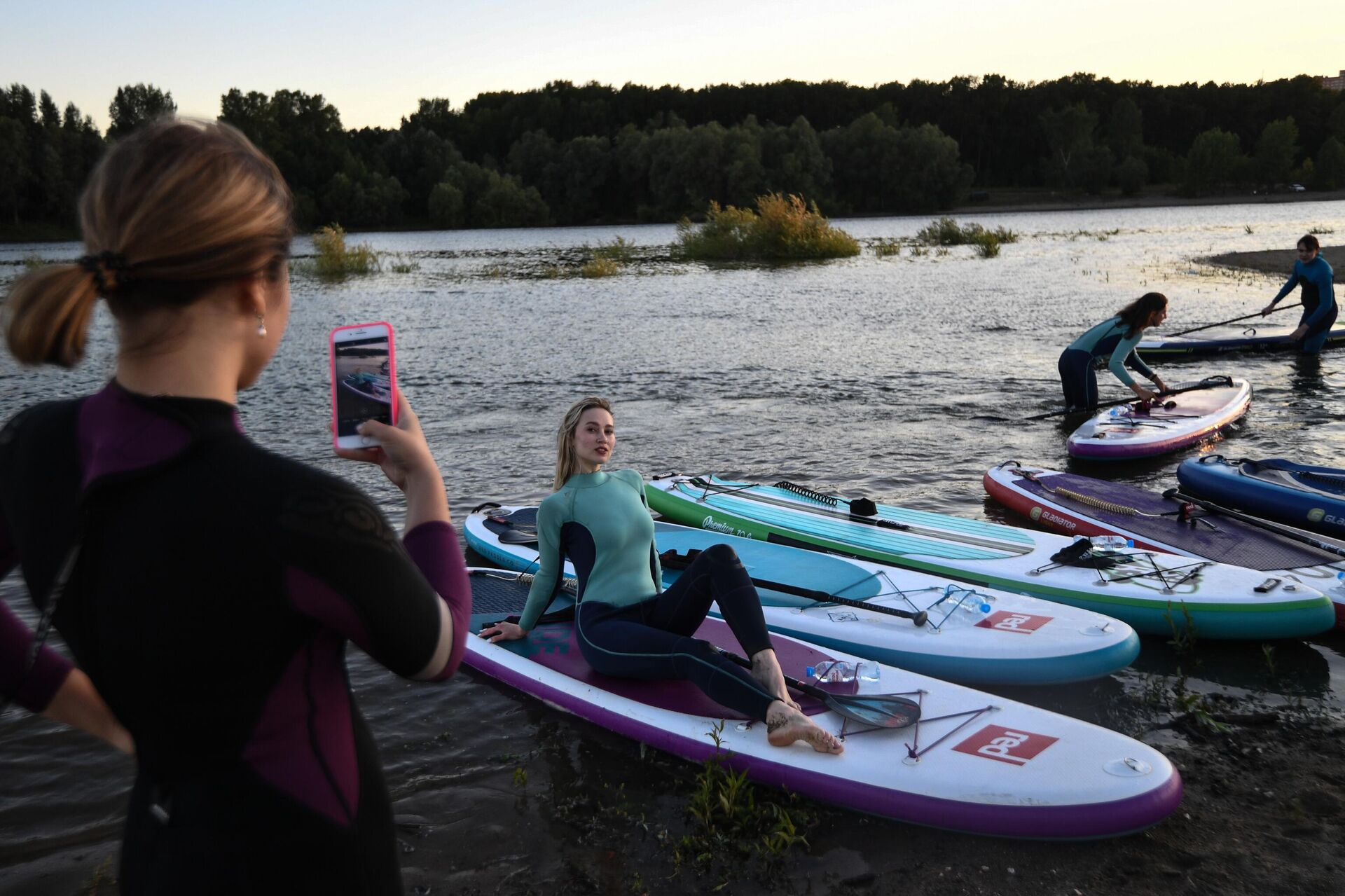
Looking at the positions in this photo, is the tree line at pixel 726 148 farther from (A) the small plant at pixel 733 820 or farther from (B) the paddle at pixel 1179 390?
(A) the small plant at pixel 733 820

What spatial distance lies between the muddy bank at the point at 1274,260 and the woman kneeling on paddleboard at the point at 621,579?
25.6 meters

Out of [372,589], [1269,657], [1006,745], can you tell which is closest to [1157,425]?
[1269,657]

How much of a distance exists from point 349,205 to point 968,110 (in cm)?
6993

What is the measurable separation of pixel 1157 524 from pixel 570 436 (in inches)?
190

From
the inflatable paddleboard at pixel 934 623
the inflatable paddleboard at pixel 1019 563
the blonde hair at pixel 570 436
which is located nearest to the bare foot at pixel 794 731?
the inflatable paddleboard at pixel 934 623

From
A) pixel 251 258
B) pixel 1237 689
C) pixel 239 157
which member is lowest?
pixel 1237 689

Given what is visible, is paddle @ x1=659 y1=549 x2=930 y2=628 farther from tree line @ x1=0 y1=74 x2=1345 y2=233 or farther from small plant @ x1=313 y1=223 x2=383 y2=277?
tree line @ x1=0 y1=74 x2=1345 y2=233

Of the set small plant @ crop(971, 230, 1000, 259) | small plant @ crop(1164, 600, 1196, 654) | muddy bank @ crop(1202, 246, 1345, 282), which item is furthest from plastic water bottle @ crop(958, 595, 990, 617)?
small plant @ crop(971, 230, 1000, 259)

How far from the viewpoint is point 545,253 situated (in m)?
48.6

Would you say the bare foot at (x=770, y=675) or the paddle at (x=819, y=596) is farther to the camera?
the paddle at (x=819, y=596)

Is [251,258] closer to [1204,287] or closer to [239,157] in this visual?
[239,157]

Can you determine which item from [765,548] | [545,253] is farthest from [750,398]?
[545,253]

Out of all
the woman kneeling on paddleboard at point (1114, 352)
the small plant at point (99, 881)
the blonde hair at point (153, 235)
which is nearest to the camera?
the blonde hair at point (153, 235)

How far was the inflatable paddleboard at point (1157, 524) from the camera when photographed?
636 centimetres
